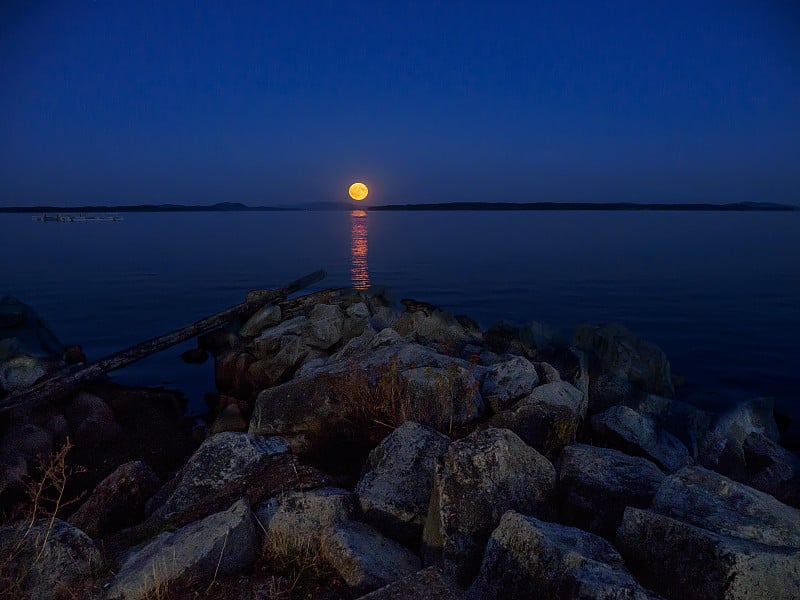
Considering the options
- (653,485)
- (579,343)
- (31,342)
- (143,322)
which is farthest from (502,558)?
(143,322)

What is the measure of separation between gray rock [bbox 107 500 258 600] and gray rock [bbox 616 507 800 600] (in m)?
3.07

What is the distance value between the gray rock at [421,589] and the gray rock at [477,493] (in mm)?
894

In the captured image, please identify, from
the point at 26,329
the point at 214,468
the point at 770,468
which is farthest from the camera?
the point at 26,329

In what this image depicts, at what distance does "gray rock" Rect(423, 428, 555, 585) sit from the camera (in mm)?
4645

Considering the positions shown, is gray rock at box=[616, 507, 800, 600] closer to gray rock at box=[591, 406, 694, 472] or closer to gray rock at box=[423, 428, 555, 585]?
gray rock at box=[423, 428, 555, 585]

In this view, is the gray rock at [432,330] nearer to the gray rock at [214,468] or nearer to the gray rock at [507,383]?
the gray rock at [507,383]

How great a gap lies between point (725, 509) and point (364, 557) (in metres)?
2.98

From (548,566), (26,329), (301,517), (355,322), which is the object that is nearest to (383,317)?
(355,322)

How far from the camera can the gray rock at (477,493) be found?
464 centimetres

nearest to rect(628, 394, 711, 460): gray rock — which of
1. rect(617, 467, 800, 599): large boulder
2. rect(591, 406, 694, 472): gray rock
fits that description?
rect(591, 406, 694, 472): gray rock

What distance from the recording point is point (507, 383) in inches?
Answer: 328

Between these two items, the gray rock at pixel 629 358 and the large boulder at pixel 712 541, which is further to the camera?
the gray rock at pixel 629 358

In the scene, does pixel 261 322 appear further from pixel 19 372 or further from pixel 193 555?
pixel 193 555

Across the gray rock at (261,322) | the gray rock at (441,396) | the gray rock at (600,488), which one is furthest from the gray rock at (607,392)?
the gray rock at (261,322)
